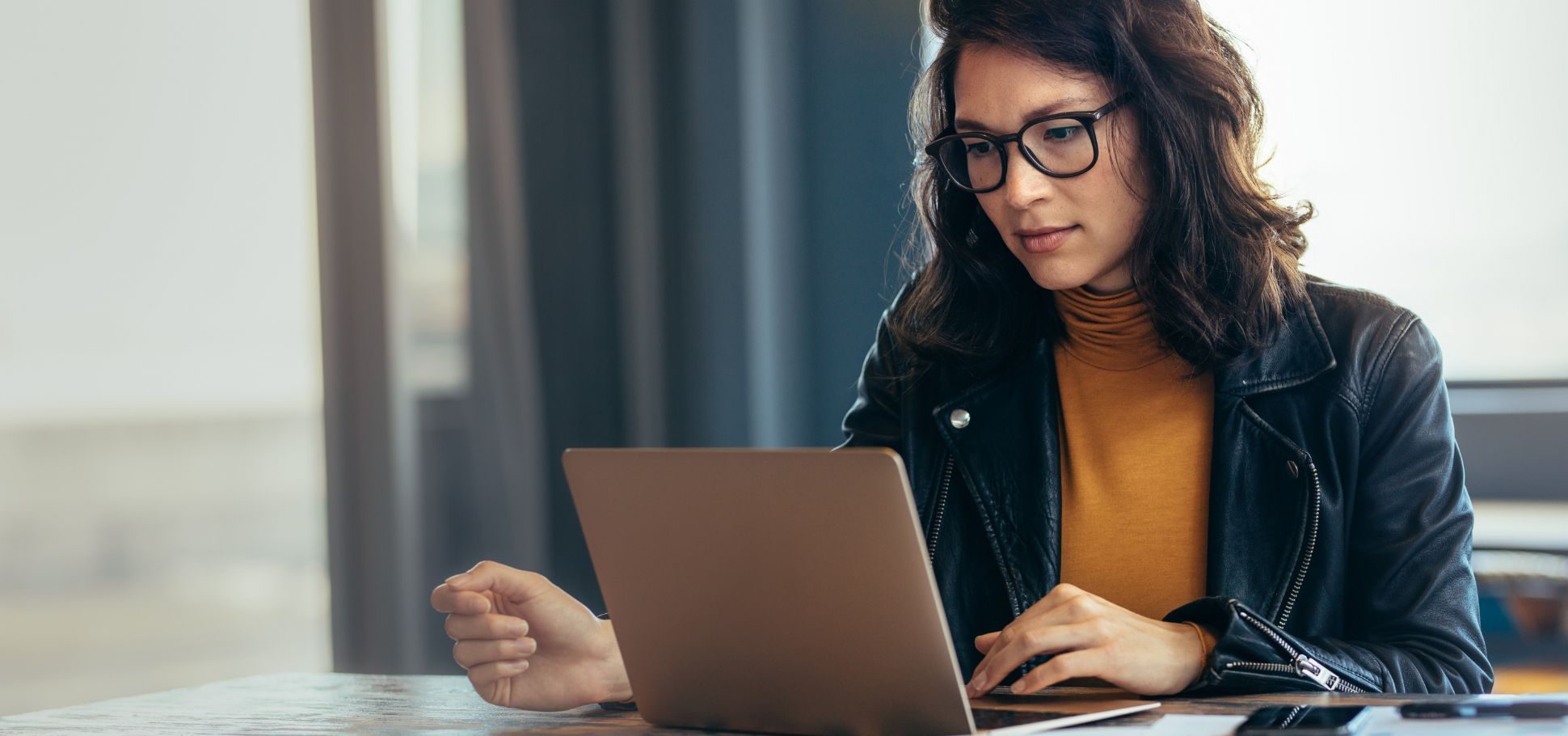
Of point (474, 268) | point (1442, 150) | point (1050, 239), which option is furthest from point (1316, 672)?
point (1442, 150)

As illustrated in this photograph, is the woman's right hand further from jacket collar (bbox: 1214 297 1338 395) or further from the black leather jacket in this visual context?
jacket collar (bbox: 1214 297 1338 395)

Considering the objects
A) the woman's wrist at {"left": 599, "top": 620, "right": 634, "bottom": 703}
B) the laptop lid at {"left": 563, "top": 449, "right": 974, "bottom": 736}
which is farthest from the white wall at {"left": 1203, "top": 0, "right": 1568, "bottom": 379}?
the laptop lid at {"left": 563, "top": 449, "right": 974, "bottom": 736}

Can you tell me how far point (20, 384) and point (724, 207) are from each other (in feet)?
4.86

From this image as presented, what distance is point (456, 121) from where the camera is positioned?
2938 millimetres

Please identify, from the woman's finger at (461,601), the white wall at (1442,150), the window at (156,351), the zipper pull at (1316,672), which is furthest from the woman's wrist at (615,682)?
the white wall at (1442,150)

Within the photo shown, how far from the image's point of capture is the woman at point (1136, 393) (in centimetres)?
126

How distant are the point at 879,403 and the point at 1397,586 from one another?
0.63 metres

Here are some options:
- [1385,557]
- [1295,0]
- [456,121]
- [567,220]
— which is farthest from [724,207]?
[1385,557]

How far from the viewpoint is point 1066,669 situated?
1015 millimetres

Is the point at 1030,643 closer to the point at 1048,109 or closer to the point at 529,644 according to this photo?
the point at 529,644

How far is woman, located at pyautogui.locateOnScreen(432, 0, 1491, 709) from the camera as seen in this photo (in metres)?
1.26

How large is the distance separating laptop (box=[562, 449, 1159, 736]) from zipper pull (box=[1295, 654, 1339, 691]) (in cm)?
16

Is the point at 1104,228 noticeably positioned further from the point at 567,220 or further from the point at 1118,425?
the point at 567,220

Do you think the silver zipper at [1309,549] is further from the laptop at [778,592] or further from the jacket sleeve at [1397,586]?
the laptop at [778,592]
